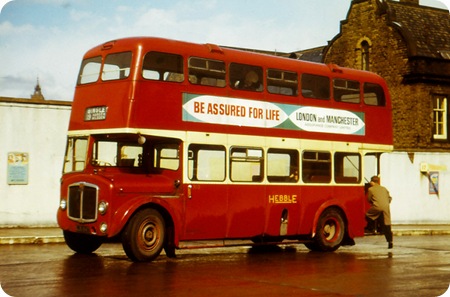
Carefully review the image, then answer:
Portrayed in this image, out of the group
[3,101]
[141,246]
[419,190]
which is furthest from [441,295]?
[419,190]

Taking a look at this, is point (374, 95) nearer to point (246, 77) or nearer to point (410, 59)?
point (246, 77)

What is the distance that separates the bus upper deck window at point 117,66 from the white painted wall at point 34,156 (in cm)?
848

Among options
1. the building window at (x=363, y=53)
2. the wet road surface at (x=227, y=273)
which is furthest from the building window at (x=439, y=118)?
the wet road surface at (x=227, y=273)

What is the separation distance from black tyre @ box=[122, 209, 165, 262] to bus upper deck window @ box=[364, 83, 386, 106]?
7.05 m

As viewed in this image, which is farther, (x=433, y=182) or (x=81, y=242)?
(x=433, y=182)

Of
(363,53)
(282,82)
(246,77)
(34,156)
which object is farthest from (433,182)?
(246,77)

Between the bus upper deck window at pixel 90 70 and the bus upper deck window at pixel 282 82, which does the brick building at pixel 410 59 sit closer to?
the bus upper deck window at pixel 282 82

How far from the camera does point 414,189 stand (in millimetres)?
29844

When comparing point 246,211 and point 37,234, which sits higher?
point 246,211

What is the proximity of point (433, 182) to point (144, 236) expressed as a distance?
18920 millimetres

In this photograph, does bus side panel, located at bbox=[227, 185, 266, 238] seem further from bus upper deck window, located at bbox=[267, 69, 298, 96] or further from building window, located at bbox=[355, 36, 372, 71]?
building window, located at bbox=[355, 36, 372, 71]

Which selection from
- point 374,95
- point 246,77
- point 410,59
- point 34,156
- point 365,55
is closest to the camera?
point 246,77

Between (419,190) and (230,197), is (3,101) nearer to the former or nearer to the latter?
(230,197)

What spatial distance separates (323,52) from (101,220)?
31.4m
